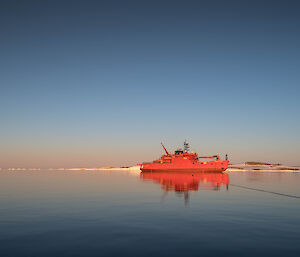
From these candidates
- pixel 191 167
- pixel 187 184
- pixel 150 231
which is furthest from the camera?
pixel 191 167

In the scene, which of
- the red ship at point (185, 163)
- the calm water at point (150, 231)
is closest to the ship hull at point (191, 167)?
the red ship at point (185, 163)

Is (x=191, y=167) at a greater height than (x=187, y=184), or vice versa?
(x=191, y=167)

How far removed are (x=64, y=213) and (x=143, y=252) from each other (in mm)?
9963

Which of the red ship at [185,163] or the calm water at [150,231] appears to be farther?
the red ship at [185,163]

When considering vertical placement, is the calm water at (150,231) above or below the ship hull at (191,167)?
below

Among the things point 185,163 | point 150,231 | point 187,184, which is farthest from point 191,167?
point 150,231

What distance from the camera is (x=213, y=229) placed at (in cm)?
1284

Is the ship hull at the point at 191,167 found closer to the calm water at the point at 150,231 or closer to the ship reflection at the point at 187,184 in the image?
the ship reflection at the point at 187,184

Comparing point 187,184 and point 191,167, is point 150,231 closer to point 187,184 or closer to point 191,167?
point 187,184

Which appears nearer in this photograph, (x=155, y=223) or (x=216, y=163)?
(x=155, y=223)

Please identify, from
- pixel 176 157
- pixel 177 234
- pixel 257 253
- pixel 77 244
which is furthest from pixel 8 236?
pixel 176 157

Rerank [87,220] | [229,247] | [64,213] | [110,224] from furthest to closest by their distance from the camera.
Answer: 1. [64,213]
2. [87,220]
3. [110,224]
4. [229,247]

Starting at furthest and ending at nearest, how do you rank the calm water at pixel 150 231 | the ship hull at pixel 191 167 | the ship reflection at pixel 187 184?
the ship hull at pixel 191 167
the ship reflection at pixel 187 184
the calm water at pixel 150 231

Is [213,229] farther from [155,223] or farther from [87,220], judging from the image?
[87,220]
